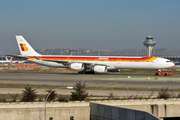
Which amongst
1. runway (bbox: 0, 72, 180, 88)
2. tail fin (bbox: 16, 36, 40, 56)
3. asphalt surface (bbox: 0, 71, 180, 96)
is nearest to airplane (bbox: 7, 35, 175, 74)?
tail fin (bbox: 16, 36, 40, 56)

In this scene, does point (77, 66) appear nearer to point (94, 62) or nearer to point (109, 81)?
point (94, 62)

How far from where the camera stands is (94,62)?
205 feet

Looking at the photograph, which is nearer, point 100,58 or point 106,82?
point 106,82

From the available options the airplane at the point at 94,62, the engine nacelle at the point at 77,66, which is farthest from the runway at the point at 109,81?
the engine nacelle at the point at 77,66

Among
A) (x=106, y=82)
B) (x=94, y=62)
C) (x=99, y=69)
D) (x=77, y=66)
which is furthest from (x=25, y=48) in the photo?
(x=106, y=82)

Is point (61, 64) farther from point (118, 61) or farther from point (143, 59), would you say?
point (143, 59)

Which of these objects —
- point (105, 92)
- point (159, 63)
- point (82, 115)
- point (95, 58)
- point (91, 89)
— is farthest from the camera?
point (95, 58)

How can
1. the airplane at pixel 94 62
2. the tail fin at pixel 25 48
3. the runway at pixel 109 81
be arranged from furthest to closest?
the tail fin at pixel 25 48
the airplane at pixel 94 62
the runway at pixel 109 81

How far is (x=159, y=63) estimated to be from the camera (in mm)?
58844

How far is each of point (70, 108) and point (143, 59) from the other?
38677mm

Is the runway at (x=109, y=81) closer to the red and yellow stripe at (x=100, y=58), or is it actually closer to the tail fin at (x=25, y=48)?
the red and yellow stripe at (x=100, y=58)

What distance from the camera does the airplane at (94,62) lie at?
194 feet

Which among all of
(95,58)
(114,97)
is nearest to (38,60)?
(95,58)

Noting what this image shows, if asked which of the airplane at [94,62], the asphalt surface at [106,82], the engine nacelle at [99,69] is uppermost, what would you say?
the airplane at [94,62]
